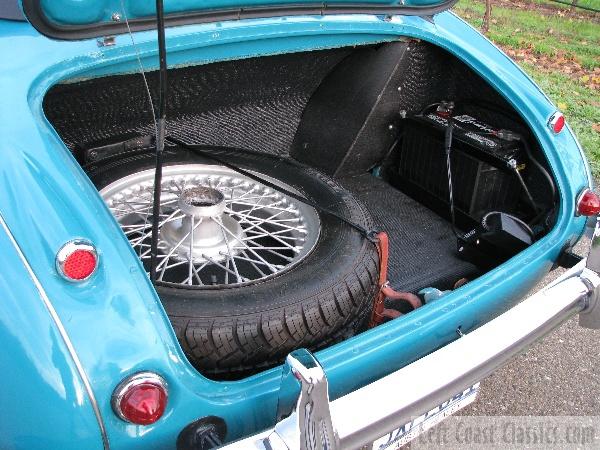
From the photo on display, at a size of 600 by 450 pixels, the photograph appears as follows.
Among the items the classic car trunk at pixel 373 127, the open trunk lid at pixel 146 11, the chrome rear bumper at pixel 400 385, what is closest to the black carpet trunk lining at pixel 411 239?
the classic car trunk at pixel 373 127

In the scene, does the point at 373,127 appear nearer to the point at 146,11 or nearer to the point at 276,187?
the point at 276,187

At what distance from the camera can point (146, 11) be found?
1646mm

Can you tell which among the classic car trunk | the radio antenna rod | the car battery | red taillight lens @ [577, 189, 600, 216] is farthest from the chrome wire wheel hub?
red taillight lens @ [577, 189, 600, 216]

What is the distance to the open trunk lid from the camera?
1481 mm

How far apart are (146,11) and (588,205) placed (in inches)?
59.5

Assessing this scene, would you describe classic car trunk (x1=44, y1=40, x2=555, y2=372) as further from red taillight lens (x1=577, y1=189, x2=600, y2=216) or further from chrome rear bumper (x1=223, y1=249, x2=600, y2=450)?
chrome rear bumper (x1=223, y1=249, x2=600, y2=450)

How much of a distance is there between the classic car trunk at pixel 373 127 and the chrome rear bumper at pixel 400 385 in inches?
21.4

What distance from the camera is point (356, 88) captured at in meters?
2.63

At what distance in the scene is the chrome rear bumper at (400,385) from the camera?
4.01 feet

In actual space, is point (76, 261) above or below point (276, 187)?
above

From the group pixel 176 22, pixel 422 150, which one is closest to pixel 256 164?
pixel 176 22

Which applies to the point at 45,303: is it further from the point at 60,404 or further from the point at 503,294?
the point at 503,294

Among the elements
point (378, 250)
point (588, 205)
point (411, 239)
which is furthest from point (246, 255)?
point (588, 205)

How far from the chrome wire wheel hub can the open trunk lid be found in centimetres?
48
